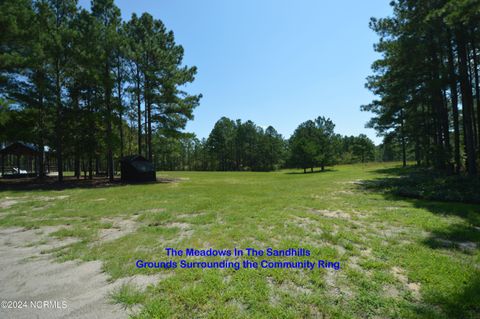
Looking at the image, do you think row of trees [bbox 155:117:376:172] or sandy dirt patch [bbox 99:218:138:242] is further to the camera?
row of trees [bbox 155:117:376:172]

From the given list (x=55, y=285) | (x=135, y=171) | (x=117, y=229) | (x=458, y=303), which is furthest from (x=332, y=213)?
(x=135, y=171)

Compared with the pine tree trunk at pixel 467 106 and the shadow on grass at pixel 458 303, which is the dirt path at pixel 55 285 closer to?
the shadow on grass at pixel 458 303

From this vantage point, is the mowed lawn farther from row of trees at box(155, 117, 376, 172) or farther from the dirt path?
row of trees at box(155, 117, 376, 172)

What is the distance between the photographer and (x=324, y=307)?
8.23 ft

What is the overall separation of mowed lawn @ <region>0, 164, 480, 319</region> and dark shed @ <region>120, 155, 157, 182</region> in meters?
11.0

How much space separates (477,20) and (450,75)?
9.12 ft

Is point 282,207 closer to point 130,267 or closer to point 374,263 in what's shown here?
point 374,263

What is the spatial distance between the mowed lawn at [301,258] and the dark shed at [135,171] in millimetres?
11014

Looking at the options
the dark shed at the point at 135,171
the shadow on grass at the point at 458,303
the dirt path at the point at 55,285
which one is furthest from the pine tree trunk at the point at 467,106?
the dark shed at the point at 135,171

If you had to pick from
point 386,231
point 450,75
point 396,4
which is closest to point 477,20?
point 450,75

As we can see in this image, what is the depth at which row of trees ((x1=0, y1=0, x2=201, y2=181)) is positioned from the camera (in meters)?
14.4

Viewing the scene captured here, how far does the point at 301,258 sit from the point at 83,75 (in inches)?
816

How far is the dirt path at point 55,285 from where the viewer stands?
2492 millimetres

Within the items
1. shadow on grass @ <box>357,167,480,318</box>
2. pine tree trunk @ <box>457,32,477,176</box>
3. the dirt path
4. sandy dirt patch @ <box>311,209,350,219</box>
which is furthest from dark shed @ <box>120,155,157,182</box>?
pine tree trunk @ <box>457,32,477,176</box>
